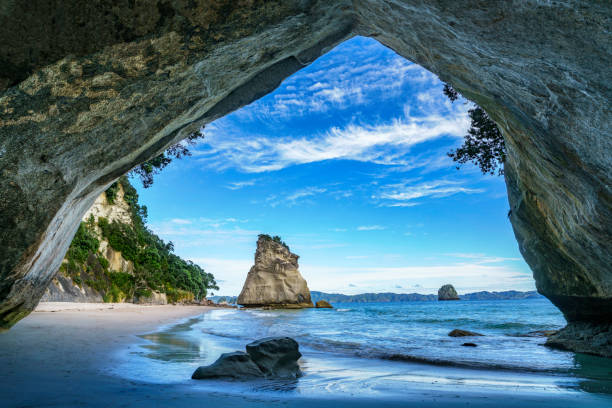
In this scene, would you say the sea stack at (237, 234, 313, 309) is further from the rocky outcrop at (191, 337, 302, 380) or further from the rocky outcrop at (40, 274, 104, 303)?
the rocky outcrop at (191, 337, 302, 380)

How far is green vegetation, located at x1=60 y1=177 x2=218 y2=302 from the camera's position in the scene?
81.1 feet

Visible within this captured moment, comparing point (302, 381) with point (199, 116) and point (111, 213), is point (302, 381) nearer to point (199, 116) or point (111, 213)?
point (199, 116)

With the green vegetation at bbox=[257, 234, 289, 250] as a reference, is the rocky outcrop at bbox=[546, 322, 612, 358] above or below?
below

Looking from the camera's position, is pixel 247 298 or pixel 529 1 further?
pixel 247 298

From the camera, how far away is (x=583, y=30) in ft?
8.14

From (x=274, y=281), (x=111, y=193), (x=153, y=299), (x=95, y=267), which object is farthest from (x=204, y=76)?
(x=274, y=281)

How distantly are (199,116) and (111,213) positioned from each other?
30.6m

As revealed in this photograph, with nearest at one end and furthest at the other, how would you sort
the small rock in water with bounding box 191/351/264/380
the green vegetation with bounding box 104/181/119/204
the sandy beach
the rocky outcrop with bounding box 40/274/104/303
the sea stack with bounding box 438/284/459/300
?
the sandy beach
the small rock in water with bounding box 191/351/264/380
the rocky outcrop with bounding box 40/274/104/303
the green vegetation with bounding box 104/181/119/204
the sea stack with bounding box 438/284/459/300

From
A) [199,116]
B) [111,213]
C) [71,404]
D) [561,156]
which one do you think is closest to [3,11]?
[199,116]

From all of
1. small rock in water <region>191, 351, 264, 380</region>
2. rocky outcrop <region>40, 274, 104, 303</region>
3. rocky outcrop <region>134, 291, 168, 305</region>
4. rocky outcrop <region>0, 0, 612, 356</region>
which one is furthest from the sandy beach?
rocky outcrop <region>134, 291, 168, 305</region>

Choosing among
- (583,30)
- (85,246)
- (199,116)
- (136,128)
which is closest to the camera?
(583,30)

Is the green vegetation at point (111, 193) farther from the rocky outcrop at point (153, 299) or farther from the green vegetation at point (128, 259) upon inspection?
the rocky outcrop at point (153, 299)

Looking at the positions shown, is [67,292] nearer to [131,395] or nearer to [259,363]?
[259,363]

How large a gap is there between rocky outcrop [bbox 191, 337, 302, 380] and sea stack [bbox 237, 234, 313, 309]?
2139 inches
